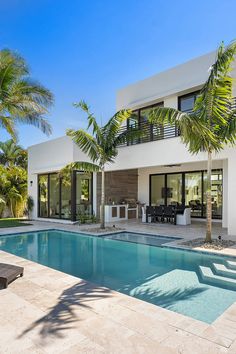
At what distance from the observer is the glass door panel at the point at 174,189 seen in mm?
17875

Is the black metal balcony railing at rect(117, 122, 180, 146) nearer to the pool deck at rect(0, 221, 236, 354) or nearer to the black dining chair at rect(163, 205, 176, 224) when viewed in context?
the black dining chair at rect(163, 205, 176, 224)

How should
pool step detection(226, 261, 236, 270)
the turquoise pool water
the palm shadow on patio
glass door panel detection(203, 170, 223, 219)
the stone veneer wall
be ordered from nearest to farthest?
1. the palm shadow on patio
2. the turquoise pool water
3. pool step detection(226, 261, 236, 270)
4. glass door panel detection(203, 170, 223, 219)
5. the stone veneer wall

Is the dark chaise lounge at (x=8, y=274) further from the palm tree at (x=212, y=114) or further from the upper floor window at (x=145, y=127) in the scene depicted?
the upper floor window at (x=145, y=127)

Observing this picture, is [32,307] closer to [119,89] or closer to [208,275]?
[208,275]

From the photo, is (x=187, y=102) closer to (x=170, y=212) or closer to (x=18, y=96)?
(x=170, y=212)

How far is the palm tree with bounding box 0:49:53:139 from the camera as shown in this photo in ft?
38.3

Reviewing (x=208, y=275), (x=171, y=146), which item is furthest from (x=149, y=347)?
(x=171, y=146)

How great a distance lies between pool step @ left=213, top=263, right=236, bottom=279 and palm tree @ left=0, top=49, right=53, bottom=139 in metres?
10.4

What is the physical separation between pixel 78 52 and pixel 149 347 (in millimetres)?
15948

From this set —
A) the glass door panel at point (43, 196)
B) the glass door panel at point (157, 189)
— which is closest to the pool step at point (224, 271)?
the glass door panel at point (157, 189)

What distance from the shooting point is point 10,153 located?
92.8 ft

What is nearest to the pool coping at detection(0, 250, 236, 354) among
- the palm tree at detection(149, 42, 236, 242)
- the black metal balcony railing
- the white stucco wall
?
the palm tree at detection(149, 42, 236, 242)

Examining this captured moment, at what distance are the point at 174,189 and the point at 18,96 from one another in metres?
11.3

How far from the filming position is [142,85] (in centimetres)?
1602
